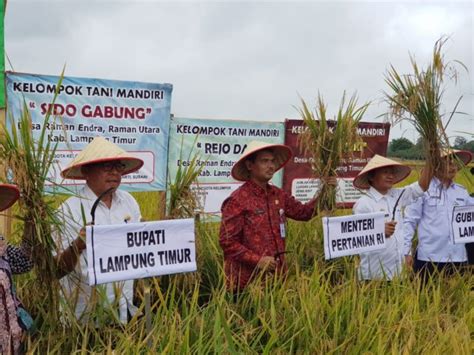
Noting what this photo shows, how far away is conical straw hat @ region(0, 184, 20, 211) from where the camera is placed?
2135mm

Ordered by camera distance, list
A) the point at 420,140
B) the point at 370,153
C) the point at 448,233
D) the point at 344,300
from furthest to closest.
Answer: the point at 370,153 → the point at 448,233 → the point at 420,140 → the point at 344,300

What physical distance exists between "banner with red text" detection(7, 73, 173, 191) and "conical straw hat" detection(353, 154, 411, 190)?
171 centimetres

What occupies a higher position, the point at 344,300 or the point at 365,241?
the point at 365,241

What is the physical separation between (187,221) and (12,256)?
748 mm

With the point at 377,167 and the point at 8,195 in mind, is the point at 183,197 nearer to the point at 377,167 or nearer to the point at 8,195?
the point at 8,195

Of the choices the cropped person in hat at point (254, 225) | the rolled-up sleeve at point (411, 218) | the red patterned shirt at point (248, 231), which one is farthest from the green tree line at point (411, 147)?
the red patterned shirt at point (248, 231)

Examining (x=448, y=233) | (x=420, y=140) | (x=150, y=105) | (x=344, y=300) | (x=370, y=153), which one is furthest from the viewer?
(x=370, y=153)

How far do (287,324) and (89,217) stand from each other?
107 centimetres

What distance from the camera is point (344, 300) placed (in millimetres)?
2814

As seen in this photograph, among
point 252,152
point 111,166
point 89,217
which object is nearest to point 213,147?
point 252,152

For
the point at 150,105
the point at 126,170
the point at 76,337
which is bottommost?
the point at 76,337

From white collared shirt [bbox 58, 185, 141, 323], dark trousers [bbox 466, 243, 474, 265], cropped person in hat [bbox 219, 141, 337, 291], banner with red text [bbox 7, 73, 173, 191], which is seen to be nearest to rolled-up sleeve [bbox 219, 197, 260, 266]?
cropped person in hat [bbox 219, 141, 337, 291]

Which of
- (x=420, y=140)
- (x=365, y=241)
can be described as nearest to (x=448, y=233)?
(x=420, y=140)

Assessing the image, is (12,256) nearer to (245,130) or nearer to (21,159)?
(21,159)
